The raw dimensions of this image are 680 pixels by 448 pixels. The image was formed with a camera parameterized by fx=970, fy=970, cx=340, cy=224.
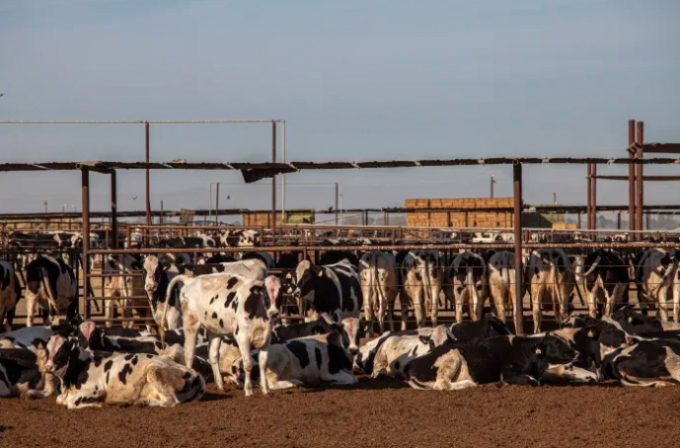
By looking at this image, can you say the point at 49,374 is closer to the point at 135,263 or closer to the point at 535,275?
the point at 135,263

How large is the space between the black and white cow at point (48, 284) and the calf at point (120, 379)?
5708 millimetres

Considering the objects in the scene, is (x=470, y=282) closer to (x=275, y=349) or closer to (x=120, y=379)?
(x=275, y=349)

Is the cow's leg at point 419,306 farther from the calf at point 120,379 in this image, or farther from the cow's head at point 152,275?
the calf at point 120,379

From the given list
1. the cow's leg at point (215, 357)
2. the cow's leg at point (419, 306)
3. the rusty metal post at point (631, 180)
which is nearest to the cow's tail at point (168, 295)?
the cow's leg at point (215, 357)

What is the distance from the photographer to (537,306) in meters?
16.5

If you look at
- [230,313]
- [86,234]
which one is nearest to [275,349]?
[230,313]

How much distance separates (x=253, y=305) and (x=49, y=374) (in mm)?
2482

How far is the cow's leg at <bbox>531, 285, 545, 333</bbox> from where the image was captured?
52.9ft

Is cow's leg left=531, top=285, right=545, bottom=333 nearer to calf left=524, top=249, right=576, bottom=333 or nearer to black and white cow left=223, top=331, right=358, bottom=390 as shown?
calf left=524, top=249, right=576, bottom=333

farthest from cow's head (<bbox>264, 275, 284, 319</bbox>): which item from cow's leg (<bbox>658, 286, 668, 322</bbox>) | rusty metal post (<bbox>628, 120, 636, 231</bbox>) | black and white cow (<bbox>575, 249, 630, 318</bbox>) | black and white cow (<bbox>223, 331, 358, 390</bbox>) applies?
rusty metal post (<bbox>628, 120, 636, 231</bbox>)

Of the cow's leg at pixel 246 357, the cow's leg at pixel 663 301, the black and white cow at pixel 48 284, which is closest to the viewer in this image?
the cow's leg at pixel 246 357

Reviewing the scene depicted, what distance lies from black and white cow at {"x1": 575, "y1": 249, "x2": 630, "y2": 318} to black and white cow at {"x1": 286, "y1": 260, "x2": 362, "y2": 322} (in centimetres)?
452

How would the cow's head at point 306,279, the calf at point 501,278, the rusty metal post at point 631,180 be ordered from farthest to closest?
the rusty metal post at point 631,180, the calf at point 501,278, the cow's head at point 306,279

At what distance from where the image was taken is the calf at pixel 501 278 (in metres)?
17.5
